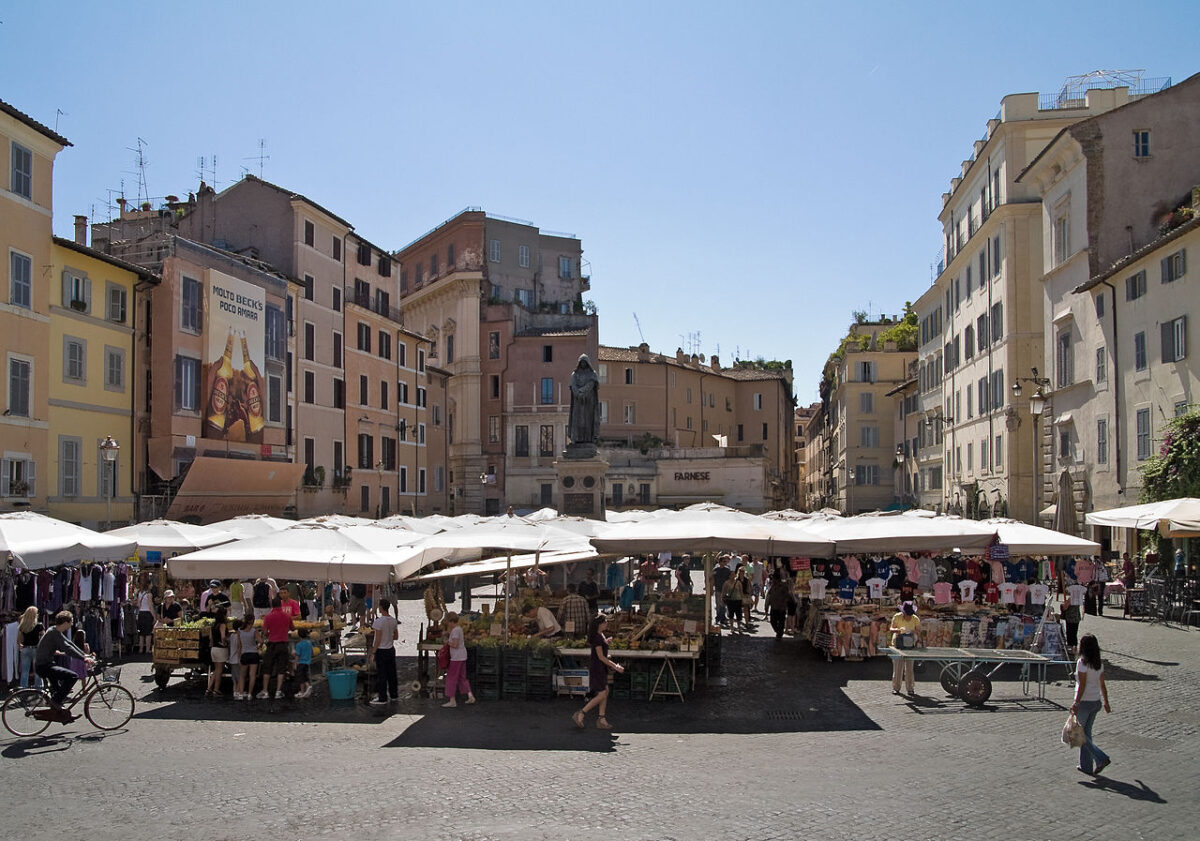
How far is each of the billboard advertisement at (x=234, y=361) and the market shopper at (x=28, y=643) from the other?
22.6 m

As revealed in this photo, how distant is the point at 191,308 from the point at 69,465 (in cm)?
755

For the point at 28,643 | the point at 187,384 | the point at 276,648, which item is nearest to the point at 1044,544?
the point at 276,648

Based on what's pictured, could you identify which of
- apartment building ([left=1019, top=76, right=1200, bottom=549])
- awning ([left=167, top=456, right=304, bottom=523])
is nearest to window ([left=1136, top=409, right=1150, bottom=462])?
apartment building ([left=1019, top=76, right=1200, bottom=549])

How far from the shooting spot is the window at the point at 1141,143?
104 feet

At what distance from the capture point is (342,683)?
15102 millimetres

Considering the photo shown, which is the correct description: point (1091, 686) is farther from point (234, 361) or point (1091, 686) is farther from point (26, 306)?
point (234, 361)

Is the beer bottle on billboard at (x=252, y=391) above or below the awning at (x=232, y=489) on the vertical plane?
above

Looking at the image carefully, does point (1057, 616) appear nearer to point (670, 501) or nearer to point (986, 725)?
point (986, 725)

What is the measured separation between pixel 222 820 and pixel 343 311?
41918mm

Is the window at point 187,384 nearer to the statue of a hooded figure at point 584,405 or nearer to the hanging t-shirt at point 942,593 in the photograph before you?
the statue of a hooded figure at point 584,405

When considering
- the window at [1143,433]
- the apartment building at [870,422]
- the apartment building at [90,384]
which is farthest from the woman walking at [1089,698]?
the apartment building at [870,422]

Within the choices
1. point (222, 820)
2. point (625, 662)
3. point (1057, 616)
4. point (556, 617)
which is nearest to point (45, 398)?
point (556, 617)

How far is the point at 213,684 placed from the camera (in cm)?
1549

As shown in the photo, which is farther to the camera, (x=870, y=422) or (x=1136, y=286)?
(x=870, y=422)
